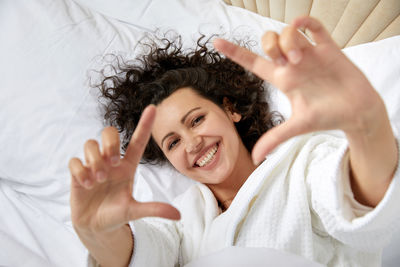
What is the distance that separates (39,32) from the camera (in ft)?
4.31

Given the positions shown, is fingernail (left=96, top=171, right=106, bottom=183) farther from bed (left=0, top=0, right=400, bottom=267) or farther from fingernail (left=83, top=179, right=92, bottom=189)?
bed (left=0, top=0, right=400, bottom=267)

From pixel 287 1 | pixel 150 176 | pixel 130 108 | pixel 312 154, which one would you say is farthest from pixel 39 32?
pixel 312 154

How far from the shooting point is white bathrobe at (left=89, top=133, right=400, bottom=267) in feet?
2.20

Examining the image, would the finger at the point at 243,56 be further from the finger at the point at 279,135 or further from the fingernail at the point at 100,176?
the fingernail at the point at 100,176

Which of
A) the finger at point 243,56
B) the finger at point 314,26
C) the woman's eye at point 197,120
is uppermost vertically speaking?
the finger at point 314,26

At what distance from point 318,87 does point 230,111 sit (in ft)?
2.05

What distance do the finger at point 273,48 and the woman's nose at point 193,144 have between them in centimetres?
45

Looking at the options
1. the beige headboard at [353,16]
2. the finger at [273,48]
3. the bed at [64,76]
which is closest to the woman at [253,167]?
the finger at [273,48]

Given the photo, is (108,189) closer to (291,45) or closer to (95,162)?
(95,162)

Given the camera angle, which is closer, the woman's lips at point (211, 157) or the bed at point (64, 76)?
the woman's lips at point (211, 157)

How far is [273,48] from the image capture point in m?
0.52

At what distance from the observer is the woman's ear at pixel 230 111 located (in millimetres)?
1139

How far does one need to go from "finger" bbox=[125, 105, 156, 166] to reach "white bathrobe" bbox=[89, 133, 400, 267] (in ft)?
→ 0.73

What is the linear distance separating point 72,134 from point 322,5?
0.87 meters
